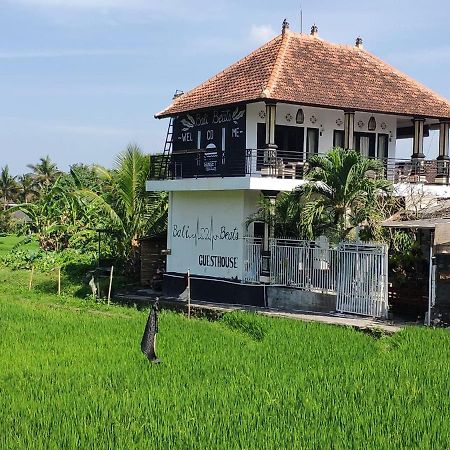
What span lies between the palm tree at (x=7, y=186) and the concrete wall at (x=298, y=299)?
46.4m

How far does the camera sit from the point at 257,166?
19438 mm

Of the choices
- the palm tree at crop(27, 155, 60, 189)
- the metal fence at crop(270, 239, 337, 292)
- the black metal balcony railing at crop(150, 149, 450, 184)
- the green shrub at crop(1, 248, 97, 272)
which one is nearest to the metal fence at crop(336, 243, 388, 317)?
the metal fence at crop(270, 239, 337, 292)

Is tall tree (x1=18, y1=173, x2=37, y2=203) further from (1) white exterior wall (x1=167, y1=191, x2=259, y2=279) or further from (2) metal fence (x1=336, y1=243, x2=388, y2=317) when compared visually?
(2) metal fence (x1=336, y1=243, x2=388, y2=317)

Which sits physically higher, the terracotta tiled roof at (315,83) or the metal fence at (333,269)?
the terracotta tiled roof at (315,83)

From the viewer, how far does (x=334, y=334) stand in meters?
13.9

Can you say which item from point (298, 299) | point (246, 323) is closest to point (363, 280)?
point (298, 299)

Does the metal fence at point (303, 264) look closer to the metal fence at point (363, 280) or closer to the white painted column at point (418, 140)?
the metal fence at point (363, 280)

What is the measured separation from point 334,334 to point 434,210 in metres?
5.87

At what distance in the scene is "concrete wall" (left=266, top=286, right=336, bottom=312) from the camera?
17.8 m

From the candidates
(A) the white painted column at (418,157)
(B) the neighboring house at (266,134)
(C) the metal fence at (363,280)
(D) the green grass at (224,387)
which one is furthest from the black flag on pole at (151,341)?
(A) the white painted column at (418,157)

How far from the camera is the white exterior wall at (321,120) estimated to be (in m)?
20.0

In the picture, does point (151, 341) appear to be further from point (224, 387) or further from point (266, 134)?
point (266, 134)

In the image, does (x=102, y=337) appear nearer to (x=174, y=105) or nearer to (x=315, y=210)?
(x=315, y=210)

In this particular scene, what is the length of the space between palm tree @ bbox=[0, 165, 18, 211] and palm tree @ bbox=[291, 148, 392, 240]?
48178 mm
